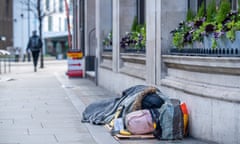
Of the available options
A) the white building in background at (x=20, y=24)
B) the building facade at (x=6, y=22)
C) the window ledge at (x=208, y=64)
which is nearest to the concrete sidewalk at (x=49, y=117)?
the window ledge at (x=208, y=64)

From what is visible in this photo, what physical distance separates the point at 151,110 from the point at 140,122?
0.30 m

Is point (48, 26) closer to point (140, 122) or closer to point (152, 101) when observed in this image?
point (152, 101)

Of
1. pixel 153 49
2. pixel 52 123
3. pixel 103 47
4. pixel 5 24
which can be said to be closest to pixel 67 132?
pixel 52 123

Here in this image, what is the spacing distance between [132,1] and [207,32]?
748cm

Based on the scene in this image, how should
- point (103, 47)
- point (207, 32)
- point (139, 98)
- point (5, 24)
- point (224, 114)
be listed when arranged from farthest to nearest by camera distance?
point (5, 24), point (103, 47), point (139, 98), point (207, 32), point (224, 114)

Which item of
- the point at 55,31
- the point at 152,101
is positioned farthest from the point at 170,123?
the point at 55,31

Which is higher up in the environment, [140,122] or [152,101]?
[152,101]

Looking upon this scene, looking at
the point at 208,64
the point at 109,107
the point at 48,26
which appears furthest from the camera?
the point at 48,26

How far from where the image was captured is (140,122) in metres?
8.77

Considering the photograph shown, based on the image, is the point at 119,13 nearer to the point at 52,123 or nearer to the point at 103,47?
the point at 103,47

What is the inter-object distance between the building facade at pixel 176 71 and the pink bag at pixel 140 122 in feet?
2.18

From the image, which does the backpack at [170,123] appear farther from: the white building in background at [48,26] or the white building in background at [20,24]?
the white building in background at [20,24]

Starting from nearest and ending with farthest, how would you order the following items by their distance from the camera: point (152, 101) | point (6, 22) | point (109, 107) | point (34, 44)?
point (152, 101) < point (109, 107) < point (34, 44) < point (6, 22)

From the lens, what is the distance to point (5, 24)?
65.3 metres
